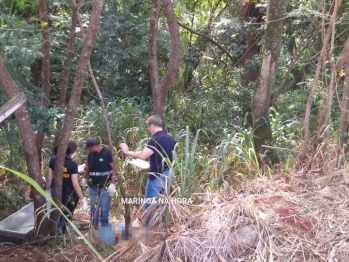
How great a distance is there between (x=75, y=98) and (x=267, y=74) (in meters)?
3.35

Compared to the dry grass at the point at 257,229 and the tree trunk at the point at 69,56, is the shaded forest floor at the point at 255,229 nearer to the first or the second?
the dry grass at the point at 257,229

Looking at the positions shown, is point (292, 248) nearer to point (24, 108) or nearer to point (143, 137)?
point (24, 108)

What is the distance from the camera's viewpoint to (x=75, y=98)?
202 inches

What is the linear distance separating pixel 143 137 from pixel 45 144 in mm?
1767

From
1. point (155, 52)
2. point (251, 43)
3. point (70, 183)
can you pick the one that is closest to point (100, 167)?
point (70, 183)

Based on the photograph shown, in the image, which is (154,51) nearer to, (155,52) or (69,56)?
(155,52)

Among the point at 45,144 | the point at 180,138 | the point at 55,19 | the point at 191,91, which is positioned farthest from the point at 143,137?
the point at 191,91

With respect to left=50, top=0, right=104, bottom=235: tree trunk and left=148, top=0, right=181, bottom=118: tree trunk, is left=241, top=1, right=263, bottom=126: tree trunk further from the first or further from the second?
left=50, top=0, right=104, bottom=235: tree trunk

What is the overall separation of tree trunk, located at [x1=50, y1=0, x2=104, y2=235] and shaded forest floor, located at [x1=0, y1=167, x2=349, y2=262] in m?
0.92

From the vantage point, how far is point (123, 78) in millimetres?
11703

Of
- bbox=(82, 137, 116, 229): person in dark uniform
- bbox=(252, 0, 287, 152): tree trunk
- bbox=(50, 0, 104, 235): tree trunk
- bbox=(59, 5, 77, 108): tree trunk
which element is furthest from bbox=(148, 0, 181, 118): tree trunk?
bbox=(252, 0, 287, 152): tree trunk

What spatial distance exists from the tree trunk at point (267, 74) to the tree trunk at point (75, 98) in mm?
3137

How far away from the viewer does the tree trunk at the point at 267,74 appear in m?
7.16

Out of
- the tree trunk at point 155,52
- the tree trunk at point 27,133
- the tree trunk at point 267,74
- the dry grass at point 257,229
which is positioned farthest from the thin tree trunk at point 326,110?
the tree trunk at point 27,133
